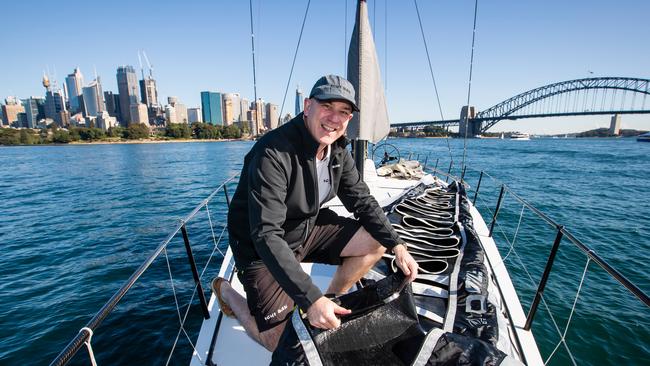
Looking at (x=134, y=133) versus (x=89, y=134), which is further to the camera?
(x=134, y=133)

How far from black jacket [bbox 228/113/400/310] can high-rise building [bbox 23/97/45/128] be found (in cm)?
20035

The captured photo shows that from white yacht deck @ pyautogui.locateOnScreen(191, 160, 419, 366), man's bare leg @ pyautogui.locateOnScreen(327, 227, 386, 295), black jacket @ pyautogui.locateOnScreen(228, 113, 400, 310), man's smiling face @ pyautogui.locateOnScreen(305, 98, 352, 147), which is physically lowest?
white yacht deck @ pyautogui.locateOnScreen(191, 160, 419, 366)

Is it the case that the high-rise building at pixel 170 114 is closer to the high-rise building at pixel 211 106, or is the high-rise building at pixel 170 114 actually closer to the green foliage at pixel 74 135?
the high-rise building at pixel 211 106

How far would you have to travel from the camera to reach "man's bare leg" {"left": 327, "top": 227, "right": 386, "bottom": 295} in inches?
92.6

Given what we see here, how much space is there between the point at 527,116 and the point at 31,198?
2277 inches

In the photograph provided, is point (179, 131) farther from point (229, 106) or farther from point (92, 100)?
point (92, 100)

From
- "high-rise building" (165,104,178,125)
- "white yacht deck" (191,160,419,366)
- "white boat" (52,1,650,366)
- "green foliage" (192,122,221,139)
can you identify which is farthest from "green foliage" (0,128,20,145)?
"white yacht deck" (191,160,419,366)

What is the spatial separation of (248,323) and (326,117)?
1.47 metres

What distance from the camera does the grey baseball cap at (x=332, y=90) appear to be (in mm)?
1716

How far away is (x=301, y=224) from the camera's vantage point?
212 centimetres

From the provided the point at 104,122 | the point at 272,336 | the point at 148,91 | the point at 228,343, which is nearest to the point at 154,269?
the point at 228,343

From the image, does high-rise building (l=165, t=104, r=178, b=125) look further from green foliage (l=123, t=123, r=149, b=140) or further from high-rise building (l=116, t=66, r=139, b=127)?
green foliage (l=123, t=123, r=149, b=140)

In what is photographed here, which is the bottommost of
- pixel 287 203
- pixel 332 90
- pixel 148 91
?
pixel 287 203

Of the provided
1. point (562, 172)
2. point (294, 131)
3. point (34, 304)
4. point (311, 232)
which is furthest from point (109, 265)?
point (562, 172)
